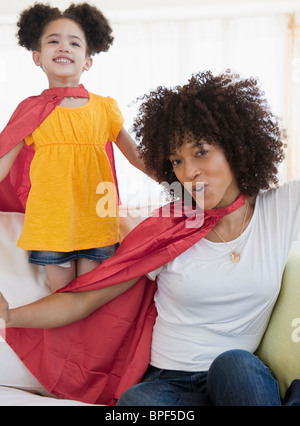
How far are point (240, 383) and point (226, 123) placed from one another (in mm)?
648

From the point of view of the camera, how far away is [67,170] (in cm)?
149

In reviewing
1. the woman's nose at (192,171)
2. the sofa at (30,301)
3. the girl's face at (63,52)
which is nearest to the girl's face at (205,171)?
the woman's nose at (192,171)

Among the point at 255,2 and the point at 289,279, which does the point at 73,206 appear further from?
the point at 255,2

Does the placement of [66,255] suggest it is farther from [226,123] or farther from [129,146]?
[226,123]

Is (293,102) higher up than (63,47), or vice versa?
(293,102)

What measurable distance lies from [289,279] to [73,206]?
68cm

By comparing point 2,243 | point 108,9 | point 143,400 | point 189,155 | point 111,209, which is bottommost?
point 143,400

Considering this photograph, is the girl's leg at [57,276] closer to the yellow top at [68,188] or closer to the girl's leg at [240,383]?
the yellow top at [68,188]

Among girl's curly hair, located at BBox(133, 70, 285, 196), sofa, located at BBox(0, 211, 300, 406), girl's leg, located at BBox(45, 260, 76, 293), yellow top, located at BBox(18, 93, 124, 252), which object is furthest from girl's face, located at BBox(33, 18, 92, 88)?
girl's leg, located at BBox(45, 260, 76, 293)

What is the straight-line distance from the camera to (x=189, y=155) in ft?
4.14

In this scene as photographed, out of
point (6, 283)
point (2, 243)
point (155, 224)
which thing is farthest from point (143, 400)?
point (2, 243)

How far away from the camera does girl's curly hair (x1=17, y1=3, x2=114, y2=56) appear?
5.29 feet

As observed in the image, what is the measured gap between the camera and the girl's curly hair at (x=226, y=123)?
1.26m

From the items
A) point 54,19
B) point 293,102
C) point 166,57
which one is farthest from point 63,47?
point 293,102
